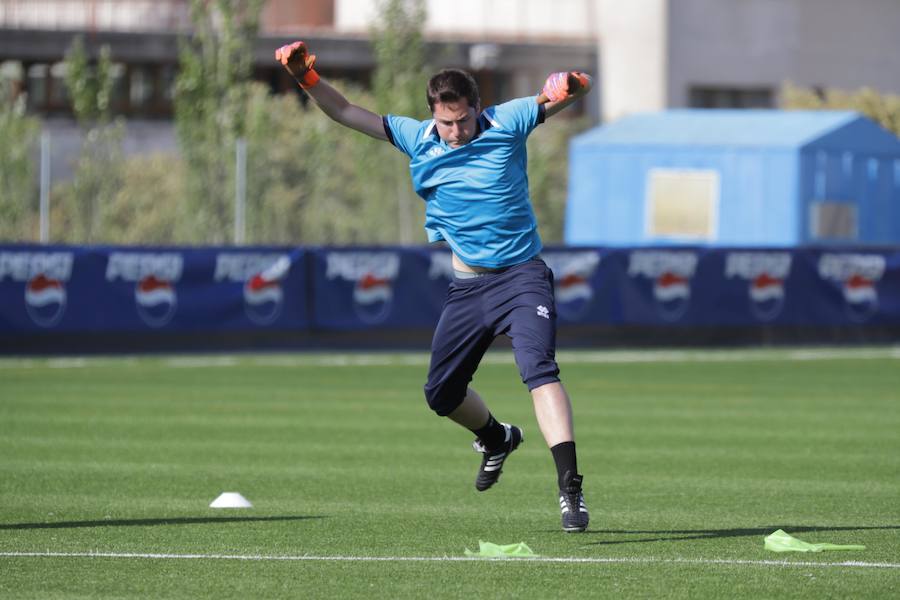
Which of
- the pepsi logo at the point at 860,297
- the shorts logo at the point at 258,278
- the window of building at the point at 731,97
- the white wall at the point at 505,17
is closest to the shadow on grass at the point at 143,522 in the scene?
the shorts logo at the point at 258,278

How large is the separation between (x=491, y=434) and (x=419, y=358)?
50.6 ft

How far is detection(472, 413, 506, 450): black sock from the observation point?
9375 mm

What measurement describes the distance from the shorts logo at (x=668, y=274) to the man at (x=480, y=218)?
18197 millimetres

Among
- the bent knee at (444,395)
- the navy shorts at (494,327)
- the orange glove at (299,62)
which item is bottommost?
the bent knee at (444,395)

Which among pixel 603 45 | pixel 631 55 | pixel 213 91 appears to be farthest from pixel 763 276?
pixel 603 45

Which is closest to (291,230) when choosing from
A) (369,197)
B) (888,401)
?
(369,197)

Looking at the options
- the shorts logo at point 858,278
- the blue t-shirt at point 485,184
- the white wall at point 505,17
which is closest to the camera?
the blue t-shirt at point 485,184

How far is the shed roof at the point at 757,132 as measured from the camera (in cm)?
3228

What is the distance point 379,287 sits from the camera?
84.6 feet

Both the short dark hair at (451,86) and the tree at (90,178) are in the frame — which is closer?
the short dark hair at (451,86)

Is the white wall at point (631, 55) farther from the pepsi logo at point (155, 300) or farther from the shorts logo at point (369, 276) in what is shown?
the pepsi logo at point (155, 300)

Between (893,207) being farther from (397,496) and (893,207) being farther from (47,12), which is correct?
(47,12)

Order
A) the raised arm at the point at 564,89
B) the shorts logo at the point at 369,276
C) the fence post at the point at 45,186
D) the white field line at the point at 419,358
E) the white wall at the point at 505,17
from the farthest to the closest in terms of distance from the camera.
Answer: the white wall at the point at 505,17
the fence post at the point at 45,186
the shorts logo at the point at 369,276
the white field line at the point at 419,358
the raised arm at the point at 564,89

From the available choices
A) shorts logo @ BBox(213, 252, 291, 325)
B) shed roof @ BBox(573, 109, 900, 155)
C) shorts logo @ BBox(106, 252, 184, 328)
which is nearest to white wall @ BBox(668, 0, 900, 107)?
shed roof @ BBox(573, 109, 900, 155)
